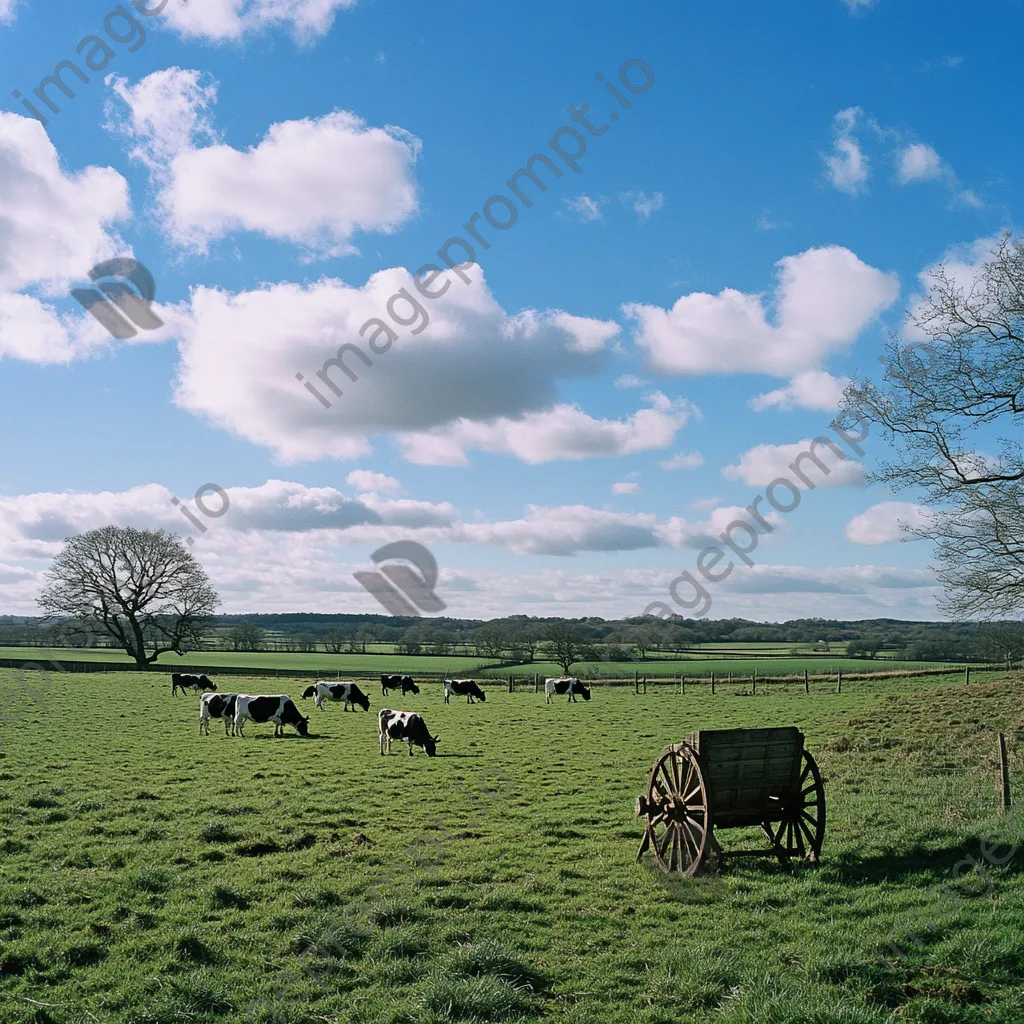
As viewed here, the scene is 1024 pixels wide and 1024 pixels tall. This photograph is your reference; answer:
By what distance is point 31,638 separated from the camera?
8688 centimetres

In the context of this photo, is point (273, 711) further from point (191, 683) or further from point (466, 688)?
point (191, 683)

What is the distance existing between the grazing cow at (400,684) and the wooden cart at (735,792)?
34103 mm

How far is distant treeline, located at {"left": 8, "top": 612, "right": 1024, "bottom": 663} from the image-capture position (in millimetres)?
72250

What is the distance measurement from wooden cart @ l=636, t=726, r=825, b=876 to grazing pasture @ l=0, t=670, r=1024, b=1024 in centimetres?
39

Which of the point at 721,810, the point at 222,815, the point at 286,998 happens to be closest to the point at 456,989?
the point at 286,998

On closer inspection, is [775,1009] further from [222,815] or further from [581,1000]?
[222,815]

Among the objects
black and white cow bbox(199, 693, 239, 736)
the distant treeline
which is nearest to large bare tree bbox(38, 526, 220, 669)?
the distant treeline

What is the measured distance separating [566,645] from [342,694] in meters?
32.0

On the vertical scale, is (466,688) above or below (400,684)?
above

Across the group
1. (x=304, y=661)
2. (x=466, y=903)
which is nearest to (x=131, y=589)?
(x=304, y=661)

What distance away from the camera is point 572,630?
6750cm

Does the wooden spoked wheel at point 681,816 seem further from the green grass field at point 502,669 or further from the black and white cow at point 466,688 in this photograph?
the green grass field at point 502,669

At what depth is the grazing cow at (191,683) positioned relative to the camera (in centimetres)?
3978

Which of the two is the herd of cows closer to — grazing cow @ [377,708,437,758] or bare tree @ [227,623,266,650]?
grazing cow @ [377,708,437,758]
